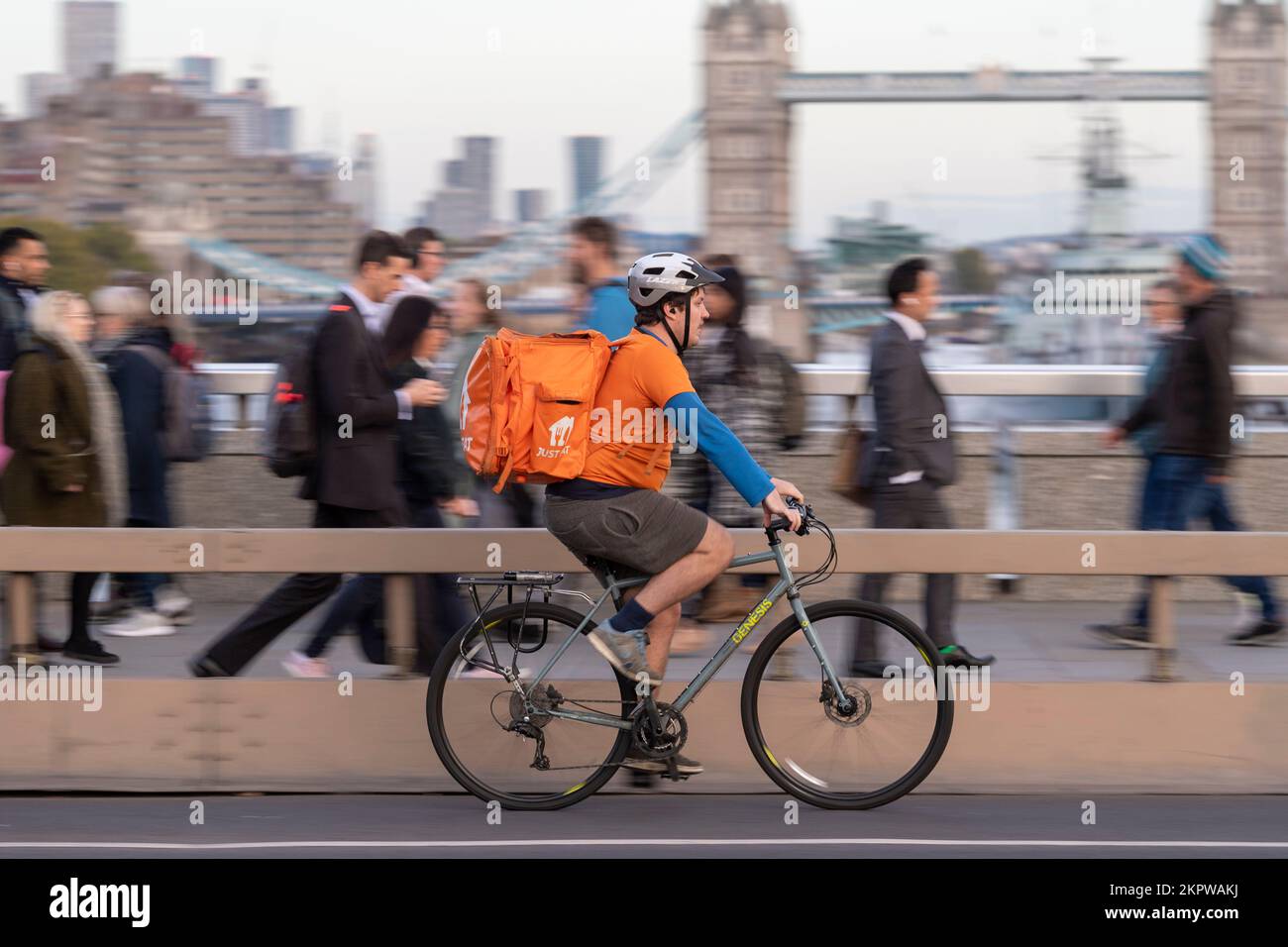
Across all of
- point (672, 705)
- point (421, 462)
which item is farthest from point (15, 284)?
point (672, 705)

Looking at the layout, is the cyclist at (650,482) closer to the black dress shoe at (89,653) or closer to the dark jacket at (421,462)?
the dark jacket at (421,462)

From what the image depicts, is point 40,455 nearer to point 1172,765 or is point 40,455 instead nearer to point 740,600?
point 740,600

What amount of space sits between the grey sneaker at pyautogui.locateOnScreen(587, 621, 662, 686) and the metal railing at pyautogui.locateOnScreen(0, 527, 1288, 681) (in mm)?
406

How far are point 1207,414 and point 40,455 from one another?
512 centimetres

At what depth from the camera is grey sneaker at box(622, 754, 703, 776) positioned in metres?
5.69

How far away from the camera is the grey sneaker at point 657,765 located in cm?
569

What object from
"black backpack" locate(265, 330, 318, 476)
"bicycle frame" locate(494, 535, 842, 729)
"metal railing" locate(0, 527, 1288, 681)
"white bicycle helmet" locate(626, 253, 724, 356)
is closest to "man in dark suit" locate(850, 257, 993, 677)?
"metal railing" locate(0, 527, 1288, 681)

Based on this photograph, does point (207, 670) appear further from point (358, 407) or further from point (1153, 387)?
point (1153, 387)

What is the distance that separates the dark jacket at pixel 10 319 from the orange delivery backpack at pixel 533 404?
340 centimetres

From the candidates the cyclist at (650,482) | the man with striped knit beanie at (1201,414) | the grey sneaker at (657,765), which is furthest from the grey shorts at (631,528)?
the man with striped knit beanie at (1201,414)

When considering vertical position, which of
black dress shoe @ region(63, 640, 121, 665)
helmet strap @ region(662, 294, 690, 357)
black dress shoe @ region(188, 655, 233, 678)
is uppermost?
helmet strap @ region(662, 294, 690, 357)

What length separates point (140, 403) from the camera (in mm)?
9031

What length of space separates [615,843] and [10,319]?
429 cm

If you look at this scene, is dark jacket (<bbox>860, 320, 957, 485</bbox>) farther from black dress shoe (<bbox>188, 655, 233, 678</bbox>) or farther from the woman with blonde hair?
the woman with blonde hair
